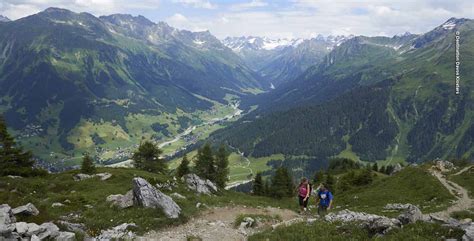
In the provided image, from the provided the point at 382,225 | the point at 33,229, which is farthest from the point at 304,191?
the point at 33,229

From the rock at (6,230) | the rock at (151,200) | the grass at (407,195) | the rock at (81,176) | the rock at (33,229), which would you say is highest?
the rock at (6,230)

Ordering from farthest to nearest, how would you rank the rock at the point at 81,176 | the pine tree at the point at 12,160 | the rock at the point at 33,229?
the rock at the point at 81,176
the pine tree at the point at 12,160
the rock at the point at 33,229

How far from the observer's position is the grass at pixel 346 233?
23016mm

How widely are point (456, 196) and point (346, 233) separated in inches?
1711

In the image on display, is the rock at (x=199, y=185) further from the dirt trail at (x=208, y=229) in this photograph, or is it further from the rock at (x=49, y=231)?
the rock at (x=49, y=231)

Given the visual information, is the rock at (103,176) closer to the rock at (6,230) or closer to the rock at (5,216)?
the rock at (5,216)

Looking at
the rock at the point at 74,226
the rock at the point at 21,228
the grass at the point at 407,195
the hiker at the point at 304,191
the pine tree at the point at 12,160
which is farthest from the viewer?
the pine tree at the point at 12,160

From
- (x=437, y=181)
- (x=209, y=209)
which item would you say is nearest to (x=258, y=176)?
(x=437, y=181)

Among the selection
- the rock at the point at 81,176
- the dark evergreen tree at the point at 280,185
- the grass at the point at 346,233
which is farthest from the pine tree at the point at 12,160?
the dark evergreen tree at the point at 280,185

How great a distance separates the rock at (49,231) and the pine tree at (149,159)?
226 feet

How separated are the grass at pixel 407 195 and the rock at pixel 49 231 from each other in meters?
40.1

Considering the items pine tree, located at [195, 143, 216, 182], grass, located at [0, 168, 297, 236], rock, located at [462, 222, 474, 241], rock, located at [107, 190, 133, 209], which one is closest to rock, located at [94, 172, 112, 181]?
grass, located at [0, 168, 297, 236]

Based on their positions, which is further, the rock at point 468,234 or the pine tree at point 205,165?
the pine tree at point 205,165

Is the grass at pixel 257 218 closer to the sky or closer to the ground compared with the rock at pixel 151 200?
closer to the ground
